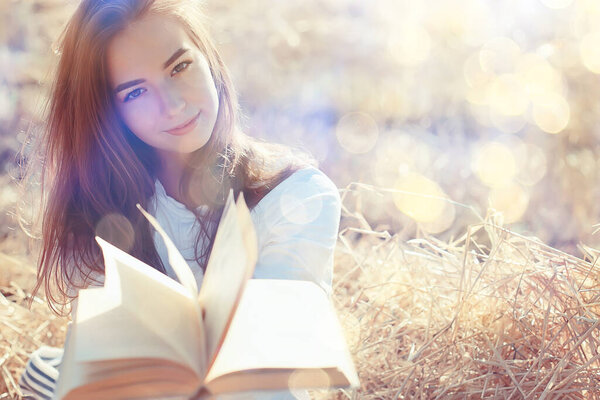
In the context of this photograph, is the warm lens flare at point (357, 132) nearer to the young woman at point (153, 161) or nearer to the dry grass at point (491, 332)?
the dry grass at point (491, 332)

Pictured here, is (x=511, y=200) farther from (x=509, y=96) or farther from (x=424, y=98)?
(x=424, y=98)

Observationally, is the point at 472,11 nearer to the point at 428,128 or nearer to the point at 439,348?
the point at 428,128

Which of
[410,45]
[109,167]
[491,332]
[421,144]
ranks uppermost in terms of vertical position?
[109,167]

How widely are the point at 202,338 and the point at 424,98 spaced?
9.52 ft

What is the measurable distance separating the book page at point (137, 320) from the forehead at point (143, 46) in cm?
61

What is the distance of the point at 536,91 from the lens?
9.53 feet

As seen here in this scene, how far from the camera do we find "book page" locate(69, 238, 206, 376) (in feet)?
1.43

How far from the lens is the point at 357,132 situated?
3154 mm

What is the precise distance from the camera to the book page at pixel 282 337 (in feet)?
1.38

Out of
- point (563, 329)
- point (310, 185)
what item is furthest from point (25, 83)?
point (563, 329)

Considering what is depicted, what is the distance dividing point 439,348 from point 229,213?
2.54 feet

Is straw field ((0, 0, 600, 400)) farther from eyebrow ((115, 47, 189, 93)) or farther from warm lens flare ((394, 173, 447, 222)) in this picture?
eyebrow ((115, 47, 189, 93))

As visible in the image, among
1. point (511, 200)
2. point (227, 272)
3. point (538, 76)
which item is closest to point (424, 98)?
point (538, 76)

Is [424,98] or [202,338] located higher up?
[202,338]
